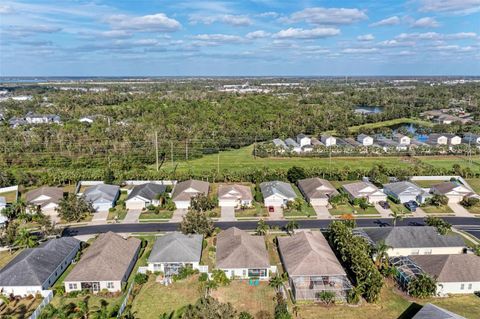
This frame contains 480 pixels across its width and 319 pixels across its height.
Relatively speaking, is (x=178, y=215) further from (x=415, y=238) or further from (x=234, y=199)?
(x=415, y=238)

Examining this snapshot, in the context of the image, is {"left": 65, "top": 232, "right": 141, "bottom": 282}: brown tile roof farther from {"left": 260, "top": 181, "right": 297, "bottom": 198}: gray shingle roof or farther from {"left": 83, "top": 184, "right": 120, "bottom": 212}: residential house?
{"left": 260, "top": 181, "right": 297, "bottom": 198}: gray shingle roof

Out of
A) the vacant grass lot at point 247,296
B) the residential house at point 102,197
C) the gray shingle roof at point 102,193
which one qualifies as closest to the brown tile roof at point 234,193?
the residential house at point 102,197

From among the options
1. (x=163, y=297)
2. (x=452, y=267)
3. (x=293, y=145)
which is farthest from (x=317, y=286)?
(x=293, y=145)

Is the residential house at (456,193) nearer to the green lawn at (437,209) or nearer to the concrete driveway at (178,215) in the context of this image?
the green lawn at (437,209)

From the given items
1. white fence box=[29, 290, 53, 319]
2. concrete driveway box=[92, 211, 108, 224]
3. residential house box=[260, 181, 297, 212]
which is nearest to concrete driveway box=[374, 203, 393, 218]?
residential house box=[260, 181, 297, 212]

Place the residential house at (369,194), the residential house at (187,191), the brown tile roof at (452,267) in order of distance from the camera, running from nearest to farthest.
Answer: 1. the brown tile roof at (452,267)
2. the residential house at (187,191)
3. the residential house at (369,194)

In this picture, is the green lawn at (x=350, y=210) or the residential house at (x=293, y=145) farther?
the residential house at (x=293, y=145)
